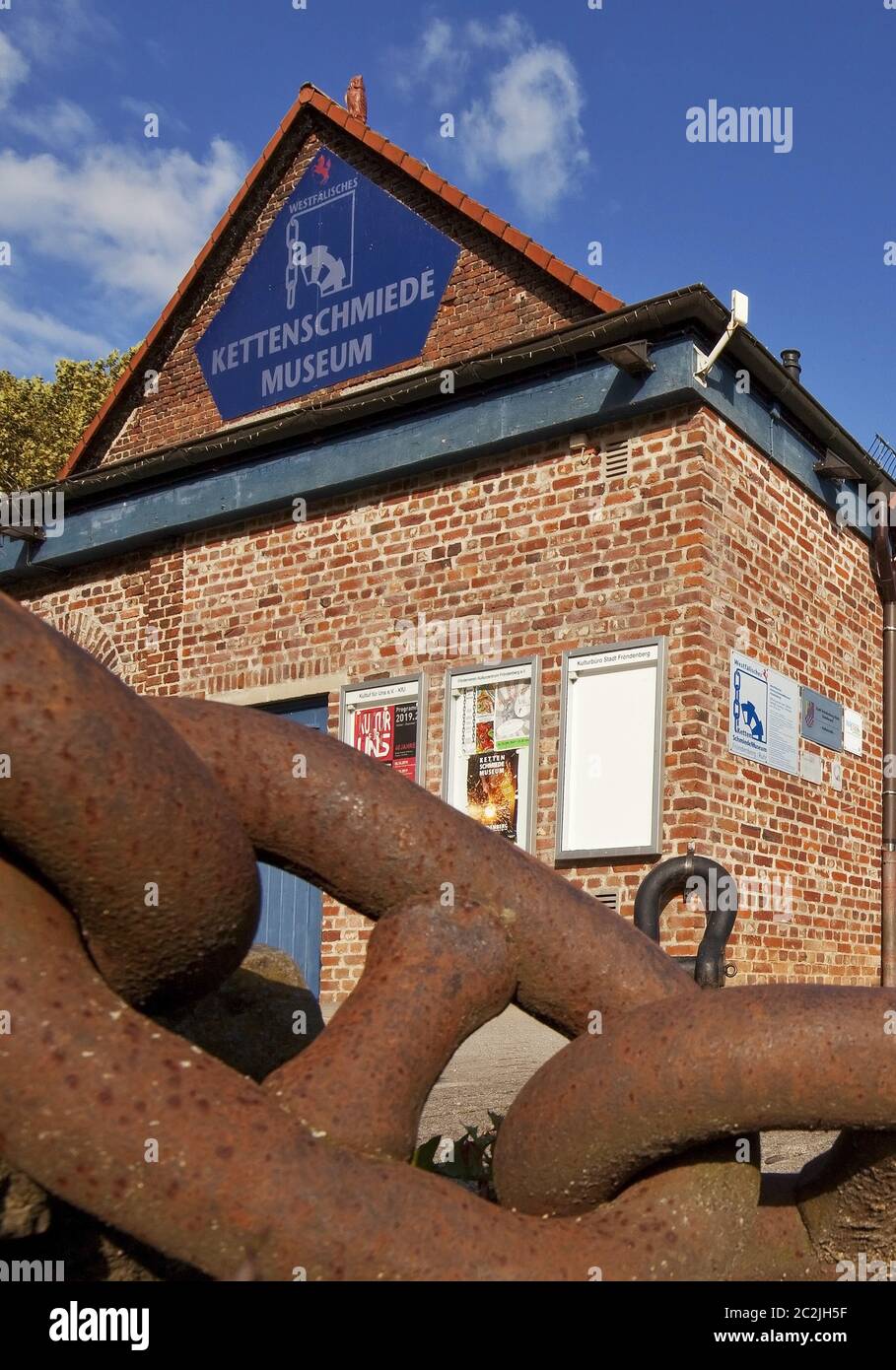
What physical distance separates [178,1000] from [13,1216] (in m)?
0.25

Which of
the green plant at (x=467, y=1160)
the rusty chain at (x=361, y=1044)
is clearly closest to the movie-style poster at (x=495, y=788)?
the green plant at (x=467, y=1160)

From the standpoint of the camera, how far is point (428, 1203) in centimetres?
129

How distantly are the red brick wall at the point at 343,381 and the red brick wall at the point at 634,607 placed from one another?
1146mm

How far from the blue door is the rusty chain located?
8907 millimetres

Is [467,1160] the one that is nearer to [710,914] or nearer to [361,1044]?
[361,1044]

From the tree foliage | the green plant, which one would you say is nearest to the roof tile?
the green plant

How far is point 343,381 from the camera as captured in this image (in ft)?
39.2

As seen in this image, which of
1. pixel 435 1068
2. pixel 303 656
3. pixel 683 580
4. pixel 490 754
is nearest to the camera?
pixel 435 1068

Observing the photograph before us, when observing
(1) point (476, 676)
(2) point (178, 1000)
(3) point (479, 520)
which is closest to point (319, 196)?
(3) point (479, 520)

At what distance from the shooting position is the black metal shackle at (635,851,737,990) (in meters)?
6.18

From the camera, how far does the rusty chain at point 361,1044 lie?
121 cm

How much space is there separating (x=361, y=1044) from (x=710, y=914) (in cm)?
570

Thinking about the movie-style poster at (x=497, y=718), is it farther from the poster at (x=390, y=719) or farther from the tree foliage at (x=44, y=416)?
the tree foliage at (x=44, y=416)

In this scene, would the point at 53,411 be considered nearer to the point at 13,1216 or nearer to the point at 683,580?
the point at 683,580
